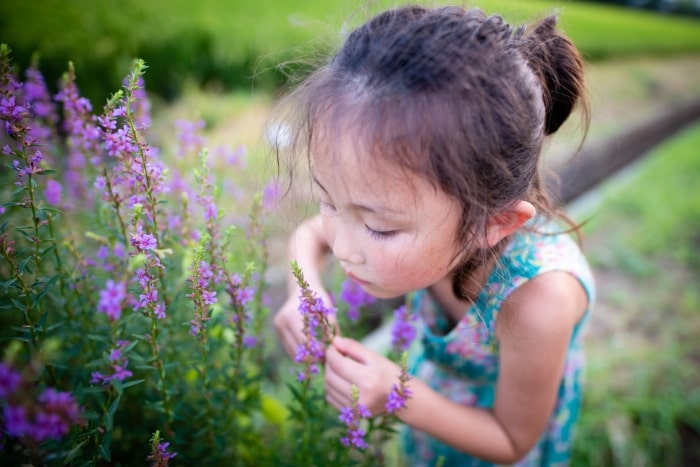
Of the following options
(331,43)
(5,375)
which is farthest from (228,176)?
(5,375)

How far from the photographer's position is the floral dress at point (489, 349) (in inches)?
58.1

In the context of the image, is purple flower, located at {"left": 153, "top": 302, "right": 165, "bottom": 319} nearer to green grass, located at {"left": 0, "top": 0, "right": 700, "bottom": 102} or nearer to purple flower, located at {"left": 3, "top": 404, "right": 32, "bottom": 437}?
purple flower, located at {"left": 3, "top": 404, "right": 32, "bottom": 437}

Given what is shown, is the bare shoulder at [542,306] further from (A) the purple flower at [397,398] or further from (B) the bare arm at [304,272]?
(B) the bare arm at [304,272]

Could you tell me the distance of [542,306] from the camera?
1383 mm

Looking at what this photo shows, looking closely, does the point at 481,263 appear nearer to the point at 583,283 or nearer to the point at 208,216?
the point at 583,283

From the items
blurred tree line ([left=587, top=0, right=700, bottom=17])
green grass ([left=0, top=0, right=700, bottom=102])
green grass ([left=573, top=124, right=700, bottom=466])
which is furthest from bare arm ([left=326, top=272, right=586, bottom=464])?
blurred tree line ([left=587, top=0, right=700, bottom=17])

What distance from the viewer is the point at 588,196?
17.3 feet

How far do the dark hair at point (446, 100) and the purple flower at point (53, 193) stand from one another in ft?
2.81

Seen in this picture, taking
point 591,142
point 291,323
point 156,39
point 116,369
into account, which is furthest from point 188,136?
point 591,142

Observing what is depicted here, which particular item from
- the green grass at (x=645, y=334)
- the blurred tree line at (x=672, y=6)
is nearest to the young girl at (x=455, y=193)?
the green grass at (x=645, y=334)

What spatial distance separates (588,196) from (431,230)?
4.74m

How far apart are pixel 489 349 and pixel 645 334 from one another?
1882 mm

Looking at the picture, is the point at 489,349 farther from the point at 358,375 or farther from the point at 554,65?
the point at 554,65

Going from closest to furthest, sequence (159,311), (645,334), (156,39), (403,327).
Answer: (159,311), (403,327), (645,334), (156,39)
